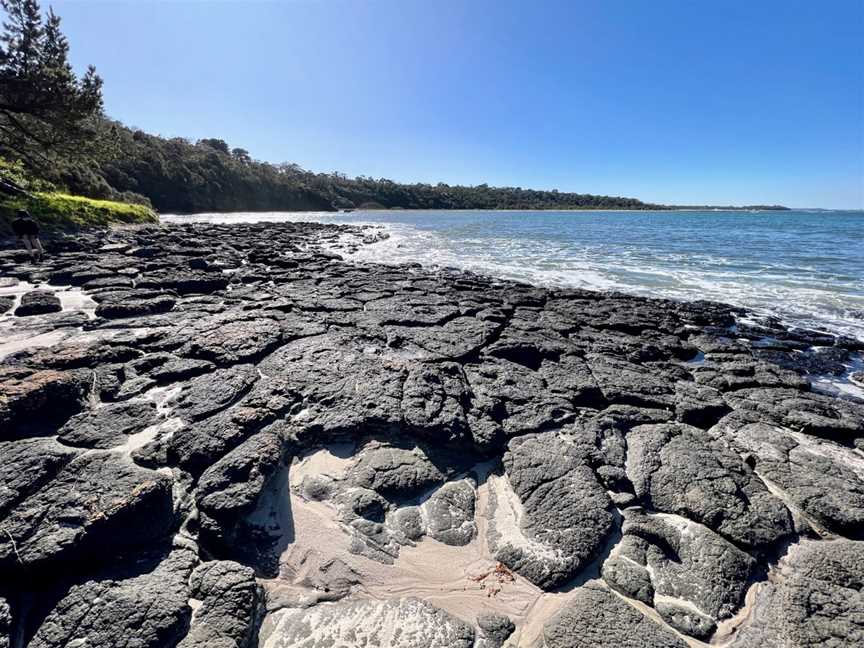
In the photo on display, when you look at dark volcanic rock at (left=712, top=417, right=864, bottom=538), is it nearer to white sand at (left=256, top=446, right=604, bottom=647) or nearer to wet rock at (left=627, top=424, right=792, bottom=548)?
wet rock at (left=627, top=424, right=792, bottom=548)

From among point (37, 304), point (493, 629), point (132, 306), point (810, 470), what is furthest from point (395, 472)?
point (37, 304)

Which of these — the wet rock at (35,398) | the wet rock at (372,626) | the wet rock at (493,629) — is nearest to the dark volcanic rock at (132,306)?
the wet rock at (35,398)

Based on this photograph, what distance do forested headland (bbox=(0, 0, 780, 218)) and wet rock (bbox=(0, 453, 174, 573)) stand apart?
2089 cm

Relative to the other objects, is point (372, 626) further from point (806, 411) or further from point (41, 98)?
point (41, 98)

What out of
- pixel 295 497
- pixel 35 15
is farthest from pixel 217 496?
pixel 35 15

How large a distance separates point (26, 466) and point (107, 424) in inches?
34.7

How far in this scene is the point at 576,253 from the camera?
23469 millimetres

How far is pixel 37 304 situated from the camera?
7652 mm

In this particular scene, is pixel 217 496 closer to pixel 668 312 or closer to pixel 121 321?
pixel 121 321

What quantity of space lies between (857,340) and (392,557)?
11.6m

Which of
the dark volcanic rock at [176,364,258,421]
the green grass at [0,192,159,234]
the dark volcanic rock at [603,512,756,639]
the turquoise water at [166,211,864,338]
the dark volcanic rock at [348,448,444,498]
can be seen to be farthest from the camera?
the green grass at [0,192,159,234]

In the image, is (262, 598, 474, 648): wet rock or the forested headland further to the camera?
the forested headland

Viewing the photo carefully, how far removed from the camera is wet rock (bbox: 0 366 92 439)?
3770mm

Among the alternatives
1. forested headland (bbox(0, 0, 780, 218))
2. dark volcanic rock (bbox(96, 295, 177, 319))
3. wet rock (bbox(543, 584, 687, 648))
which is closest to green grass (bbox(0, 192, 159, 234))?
forested headland (bbox(0, 0, 780, 218))
